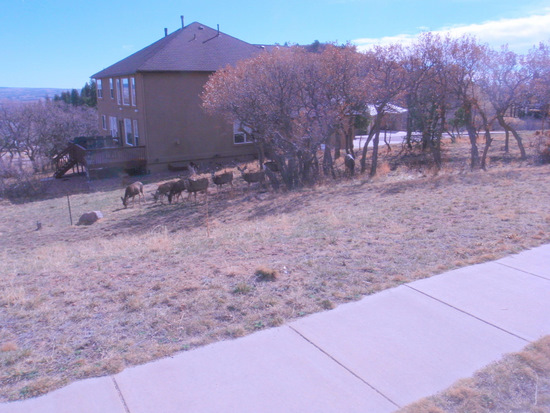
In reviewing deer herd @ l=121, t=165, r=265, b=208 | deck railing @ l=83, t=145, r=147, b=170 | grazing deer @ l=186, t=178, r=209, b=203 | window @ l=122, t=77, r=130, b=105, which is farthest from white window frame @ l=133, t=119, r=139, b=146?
grazing deer @ l=186, t=178, r=209, b=203

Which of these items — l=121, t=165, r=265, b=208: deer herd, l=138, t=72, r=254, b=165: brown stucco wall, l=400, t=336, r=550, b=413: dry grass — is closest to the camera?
l=400, t=336, r=550, b=413: dry grass

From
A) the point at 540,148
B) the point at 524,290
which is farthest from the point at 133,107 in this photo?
the point at 524,290

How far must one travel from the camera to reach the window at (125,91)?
3137 centimetres

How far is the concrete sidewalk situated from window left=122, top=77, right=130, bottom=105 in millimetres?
28818

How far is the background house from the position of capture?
28453 millimetres

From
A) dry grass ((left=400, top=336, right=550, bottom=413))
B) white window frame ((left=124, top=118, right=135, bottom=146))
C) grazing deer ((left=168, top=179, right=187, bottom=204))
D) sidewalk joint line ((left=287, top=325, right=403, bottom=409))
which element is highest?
white window frame ((left=124, top=118, right=135, bottom=146))

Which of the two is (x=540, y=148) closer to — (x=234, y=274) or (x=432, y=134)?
(x=432, y=134)

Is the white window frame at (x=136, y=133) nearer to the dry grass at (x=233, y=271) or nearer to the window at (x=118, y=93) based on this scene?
the window at (x=118, y=93)

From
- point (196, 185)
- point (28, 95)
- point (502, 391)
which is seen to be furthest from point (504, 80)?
point (28, 95)

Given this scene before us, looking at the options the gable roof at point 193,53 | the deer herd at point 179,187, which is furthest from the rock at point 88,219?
the gable roof at point 193,53

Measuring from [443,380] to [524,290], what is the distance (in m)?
2.51

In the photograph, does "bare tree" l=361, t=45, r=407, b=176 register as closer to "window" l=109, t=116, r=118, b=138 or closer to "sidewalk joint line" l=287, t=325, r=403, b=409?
"sidewalk joint line" l=287, t=325, r=403, b=409

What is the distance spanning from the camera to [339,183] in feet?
62.3

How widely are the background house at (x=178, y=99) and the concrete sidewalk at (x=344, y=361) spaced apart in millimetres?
24929
